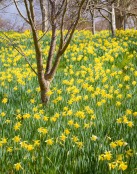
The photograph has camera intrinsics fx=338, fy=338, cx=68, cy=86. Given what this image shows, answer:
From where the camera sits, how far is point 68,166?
282cm

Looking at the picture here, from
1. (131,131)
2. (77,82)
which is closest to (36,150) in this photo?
(131,131)

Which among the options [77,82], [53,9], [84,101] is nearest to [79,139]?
[84,101]

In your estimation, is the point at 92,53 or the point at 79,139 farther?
the point at 92,53

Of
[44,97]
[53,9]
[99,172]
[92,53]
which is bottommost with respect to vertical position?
[99,172]

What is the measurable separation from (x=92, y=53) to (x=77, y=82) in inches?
88.4

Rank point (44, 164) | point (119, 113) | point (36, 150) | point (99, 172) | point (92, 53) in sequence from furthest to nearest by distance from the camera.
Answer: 1. point (92, 53)
2. point (119, 113)
3. point (36, 150)
4. point (44, 164)
5. point (99, 172)

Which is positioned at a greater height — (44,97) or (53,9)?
(53,9)

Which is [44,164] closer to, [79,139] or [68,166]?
[68,166]

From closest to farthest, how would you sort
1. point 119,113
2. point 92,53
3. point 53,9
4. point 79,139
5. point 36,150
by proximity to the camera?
1. point 36,150
2. point 79,139
3. point 119,113
4. point 53,9
5. point 92,53

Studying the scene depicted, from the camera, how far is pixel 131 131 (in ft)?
11.5

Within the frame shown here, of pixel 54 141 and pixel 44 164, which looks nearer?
pixel 44 164

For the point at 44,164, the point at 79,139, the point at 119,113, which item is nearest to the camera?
the point at 44,164

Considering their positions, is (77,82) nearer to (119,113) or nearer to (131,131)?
(119,113)

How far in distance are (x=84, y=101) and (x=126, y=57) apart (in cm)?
348
